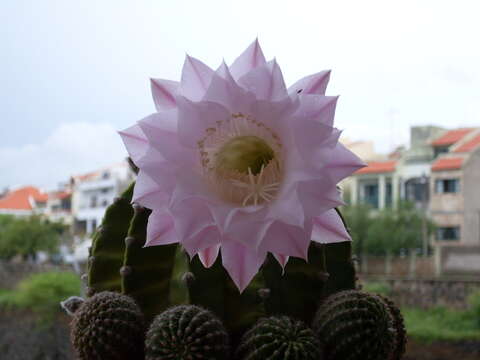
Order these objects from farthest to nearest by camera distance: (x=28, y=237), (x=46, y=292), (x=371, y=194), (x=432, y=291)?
(x=371, y=194)
(x=28, y=237)
(x=432, y=291)
(x=46, y=292)

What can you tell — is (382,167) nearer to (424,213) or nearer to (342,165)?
(424,213)

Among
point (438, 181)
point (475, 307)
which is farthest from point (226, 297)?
point (438, 181)

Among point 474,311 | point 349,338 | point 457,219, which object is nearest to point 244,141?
point 349,338

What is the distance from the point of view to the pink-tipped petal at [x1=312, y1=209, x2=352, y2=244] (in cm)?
40

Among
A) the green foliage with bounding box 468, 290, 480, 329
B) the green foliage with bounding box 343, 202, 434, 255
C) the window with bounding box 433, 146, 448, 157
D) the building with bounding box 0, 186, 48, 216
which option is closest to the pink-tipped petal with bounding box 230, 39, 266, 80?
the green foliage with bounding box 468, 290, 480, 329

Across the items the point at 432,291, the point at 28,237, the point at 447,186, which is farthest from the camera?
the point at 28,237

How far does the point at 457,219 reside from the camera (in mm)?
15312

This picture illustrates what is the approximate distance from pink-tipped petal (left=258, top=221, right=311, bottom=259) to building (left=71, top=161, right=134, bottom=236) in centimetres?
1898

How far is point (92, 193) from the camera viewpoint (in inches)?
797

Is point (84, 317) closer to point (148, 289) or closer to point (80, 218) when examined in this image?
point (148, 289)

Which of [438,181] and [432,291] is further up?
[438,181]

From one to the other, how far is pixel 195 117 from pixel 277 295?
0.15 metres

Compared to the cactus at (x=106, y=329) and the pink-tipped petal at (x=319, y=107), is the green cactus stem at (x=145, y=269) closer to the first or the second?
the cactus at (x=106, y=329)

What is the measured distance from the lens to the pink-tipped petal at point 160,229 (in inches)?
15.9
